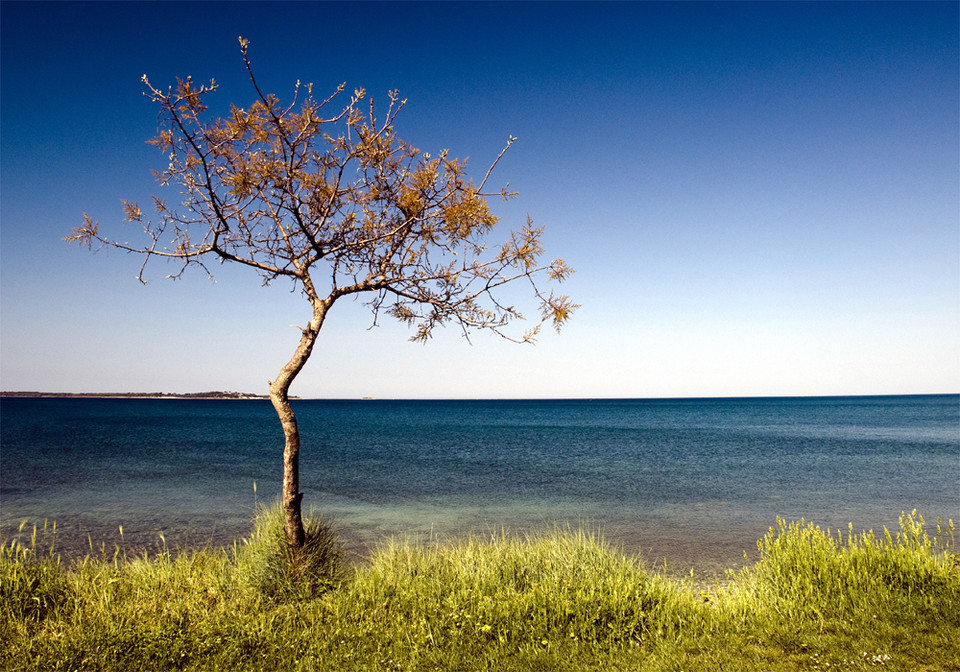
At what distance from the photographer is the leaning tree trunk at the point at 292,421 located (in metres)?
6.34

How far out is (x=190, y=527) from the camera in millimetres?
15078

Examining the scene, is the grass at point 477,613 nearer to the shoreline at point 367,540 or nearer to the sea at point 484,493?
the sea at point 484,493

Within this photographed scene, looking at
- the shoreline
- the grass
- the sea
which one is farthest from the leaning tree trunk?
the shoreline

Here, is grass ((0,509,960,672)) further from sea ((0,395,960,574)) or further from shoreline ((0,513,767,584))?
shoreline ((0,513,767,584))

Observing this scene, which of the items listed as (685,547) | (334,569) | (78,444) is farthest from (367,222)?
(78,444)

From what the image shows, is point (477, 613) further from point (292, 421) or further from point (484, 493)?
point (484, 493)

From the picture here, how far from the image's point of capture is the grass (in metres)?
4.82

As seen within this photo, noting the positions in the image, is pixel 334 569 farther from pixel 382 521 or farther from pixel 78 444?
pixel 78 444

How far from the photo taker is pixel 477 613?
5.68 m

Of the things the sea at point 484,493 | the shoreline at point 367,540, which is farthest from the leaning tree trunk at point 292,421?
the shoreline at point 367,540

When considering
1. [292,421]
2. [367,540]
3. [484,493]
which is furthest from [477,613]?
[484,493]

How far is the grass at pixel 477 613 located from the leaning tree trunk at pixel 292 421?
0.39 metres

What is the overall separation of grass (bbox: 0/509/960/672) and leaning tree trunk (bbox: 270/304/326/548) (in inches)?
15.2

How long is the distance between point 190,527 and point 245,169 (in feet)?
42.2
